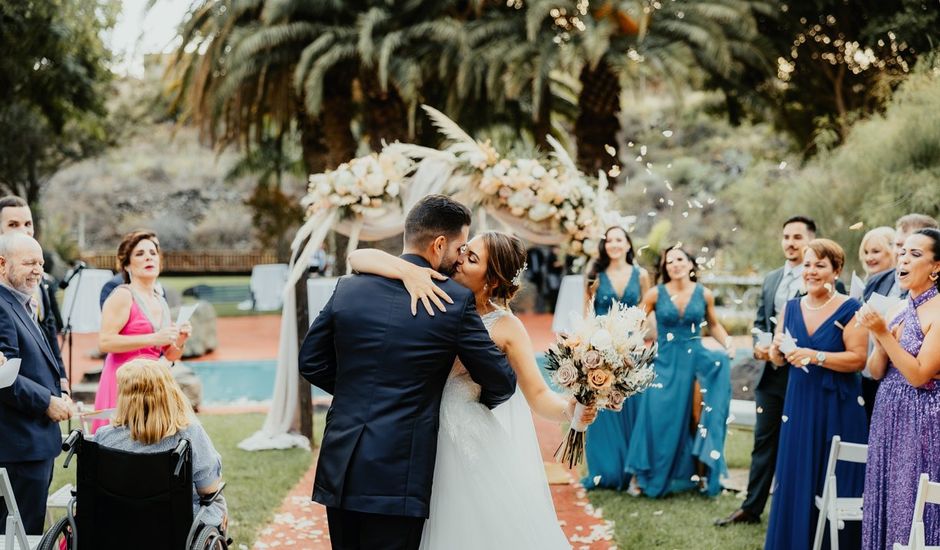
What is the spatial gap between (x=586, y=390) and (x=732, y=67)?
11076 millimetres

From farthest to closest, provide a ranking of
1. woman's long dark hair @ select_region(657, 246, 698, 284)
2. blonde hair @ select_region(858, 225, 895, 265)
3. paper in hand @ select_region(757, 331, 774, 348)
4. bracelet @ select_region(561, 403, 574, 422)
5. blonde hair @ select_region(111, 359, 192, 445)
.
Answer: woman's long dark hair @ select_region(657, 246, 698, 284)
blonde hair @ select_region(858, 225, 895, 265)
paper in hand @ select_region(757, 331, 774, 348)
blonde hair @ select_region(111, 359, 192, 445)
bracelet @ select_region(561, 403, 574, 422)

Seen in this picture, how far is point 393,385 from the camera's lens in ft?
9.97

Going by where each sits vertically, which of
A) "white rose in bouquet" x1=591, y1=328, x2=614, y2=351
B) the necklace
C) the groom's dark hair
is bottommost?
"white rose in bouquet" x1=591, y1=328, x2=614, y2=351

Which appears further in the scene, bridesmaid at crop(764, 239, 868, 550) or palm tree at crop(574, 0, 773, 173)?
palm tree at crop(574, 0, 773, 173)

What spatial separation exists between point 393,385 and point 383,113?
11610 millimetres

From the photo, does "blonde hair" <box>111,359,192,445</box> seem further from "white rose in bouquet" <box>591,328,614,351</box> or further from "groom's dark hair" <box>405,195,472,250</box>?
"white rose in bouquet" <box>591,328,614,351</box>

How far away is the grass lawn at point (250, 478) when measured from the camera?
20.1ft

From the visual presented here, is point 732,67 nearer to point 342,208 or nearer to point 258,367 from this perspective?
point 342,208

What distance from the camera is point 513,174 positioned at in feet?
24.9

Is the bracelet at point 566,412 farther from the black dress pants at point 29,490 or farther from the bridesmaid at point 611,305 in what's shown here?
the bridesmaid at point 611,305

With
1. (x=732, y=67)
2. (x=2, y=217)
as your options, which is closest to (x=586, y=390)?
(x=2, y=217)

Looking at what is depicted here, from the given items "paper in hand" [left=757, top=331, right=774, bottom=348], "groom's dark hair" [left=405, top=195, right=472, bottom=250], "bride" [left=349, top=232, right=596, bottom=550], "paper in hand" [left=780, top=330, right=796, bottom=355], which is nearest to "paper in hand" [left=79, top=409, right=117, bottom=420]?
"bride" [left=349, top=232, right=596, bottom=550]

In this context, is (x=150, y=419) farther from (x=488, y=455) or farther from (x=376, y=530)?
(x=488, y=455)

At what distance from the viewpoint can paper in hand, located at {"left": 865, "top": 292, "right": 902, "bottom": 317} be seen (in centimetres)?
432
